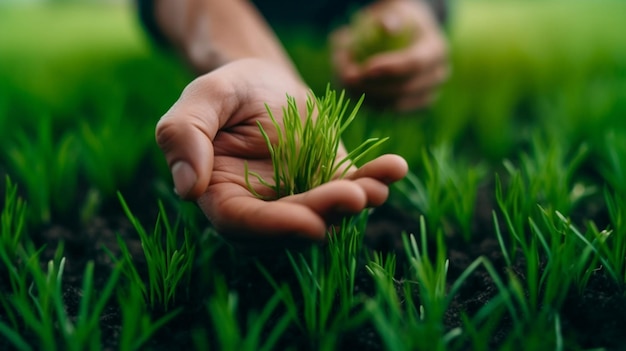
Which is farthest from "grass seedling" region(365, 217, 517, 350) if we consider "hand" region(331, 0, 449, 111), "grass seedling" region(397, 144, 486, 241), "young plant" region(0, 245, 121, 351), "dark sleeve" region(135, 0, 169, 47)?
"dark sleeve" region(135, 0, 169, 47)

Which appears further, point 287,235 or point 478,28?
point 478,28

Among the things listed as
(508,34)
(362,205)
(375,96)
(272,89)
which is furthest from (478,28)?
(362,205)

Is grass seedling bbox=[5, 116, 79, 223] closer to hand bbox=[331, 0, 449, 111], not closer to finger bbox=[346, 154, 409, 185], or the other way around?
finger bbox=[346, 154, 409, 185]

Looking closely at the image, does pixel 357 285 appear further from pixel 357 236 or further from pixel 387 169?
pixel 387 169

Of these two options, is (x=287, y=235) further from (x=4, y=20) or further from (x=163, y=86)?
(x=4, y=20)

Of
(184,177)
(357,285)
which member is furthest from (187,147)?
(357,285)

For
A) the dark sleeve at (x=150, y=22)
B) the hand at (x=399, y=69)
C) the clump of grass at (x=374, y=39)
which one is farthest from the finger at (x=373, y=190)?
the dark sleeve at (x=150, y=22)

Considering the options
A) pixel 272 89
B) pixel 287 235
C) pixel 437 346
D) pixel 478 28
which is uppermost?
pixel 272 89
